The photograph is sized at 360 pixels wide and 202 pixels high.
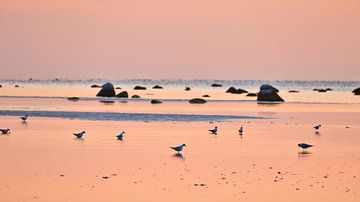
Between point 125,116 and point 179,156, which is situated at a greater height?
point 125,116

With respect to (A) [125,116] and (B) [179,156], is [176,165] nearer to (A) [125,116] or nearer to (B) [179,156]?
(B) [179,156]

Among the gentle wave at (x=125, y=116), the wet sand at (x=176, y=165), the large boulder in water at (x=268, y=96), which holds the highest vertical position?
the large boulder in water at (x=268, y=96)

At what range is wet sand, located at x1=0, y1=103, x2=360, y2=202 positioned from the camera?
17.9 m

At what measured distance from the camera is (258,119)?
152 feet

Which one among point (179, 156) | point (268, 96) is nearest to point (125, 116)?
point (179, 156)

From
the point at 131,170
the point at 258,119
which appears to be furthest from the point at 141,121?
the point at 131,170

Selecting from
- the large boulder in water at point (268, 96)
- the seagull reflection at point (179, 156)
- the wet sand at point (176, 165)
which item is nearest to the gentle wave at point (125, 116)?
the wet sand at point (176, 165)

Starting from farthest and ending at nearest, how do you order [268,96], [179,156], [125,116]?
1. [268,96]
2. [125,116]
3. [179,156]

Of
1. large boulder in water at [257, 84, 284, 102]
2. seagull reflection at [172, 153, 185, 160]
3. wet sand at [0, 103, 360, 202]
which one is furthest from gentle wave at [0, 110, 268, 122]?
large boulder in water at [257, 84, 284, 102]

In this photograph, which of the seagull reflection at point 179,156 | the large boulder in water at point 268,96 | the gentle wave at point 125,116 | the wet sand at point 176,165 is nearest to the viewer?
the wet sand at point 176,165

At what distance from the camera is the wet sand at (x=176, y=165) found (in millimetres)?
17875

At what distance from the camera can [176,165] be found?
23094mm

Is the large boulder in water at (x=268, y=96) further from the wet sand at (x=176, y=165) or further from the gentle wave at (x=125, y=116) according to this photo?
the wet sand at (x=176, y=165)

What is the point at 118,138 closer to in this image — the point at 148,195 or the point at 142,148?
the point at 142,148
